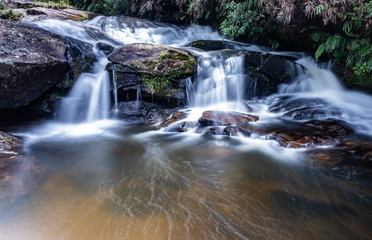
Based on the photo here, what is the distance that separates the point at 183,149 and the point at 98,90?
12.6ft

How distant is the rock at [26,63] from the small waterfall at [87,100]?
0.57 meters

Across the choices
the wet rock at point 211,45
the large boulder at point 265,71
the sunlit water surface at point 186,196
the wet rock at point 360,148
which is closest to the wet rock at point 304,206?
the sunlit water surface at point 186,196

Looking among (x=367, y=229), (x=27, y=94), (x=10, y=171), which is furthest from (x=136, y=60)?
(x=367, y=229)

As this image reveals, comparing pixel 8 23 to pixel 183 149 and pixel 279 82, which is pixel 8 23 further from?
pixel 279 82

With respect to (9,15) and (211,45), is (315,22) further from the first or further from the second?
(9,15)

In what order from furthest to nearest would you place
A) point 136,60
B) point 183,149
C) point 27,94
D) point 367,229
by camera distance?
point 136,60
point 27,94
point 183,149
point 367,229

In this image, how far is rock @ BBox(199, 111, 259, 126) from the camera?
5.56m

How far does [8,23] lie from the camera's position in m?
6.19

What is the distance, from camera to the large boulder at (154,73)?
6703mm

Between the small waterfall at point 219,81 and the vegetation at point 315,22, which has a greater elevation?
the vegetation at point 315,22

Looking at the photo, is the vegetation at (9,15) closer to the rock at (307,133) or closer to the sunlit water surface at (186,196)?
the sunlit water surface at (186,196)

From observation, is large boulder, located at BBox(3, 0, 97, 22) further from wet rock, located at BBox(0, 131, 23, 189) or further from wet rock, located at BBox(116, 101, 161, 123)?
wet rock, located at BBox(0, 131, 23, 189)

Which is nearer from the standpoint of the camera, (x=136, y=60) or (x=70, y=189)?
(x=70, y=189)

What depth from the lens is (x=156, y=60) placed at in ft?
22.5
